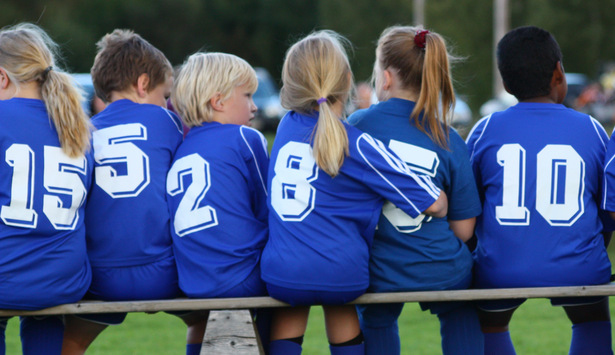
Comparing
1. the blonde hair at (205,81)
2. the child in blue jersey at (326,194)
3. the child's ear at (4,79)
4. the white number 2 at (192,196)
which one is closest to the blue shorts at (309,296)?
the child in blue jersey at (326,194)

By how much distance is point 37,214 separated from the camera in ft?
11.3

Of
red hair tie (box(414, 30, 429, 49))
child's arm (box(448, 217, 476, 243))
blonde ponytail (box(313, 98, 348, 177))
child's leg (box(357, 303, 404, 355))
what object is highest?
red hair tie (box(414, 30, 429, 49))

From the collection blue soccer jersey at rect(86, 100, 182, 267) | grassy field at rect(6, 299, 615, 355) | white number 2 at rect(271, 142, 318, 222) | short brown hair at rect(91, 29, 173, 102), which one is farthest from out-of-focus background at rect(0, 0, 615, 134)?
white number 2 at rect(271, 142, 318, 222)

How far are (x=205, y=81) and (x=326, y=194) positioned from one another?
0.77 m

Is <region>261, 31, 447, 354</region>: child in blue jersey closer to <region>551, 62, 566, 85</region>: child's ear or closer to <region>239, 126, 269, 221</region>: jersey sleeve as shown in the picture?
<region>239, 126, 269, 221</region>: jersey sleeve

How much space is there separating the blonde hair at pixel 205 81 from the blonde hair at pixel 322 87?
0.90ft

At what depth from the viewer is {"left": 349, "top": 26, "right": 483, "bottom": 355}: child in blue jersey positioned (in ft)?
11.8

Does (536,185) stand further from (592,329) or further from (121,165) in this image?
(121,165)

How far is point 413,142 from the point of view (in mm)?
3641

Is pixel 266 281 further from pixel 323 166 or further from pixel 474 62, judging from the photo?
pixel 474 62

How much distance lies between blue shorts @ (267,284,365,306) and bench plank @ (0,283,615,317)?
0.16 feet

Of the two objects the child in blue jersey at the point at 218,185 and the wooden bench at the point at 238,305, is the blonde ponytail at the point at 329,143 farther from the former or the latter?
the wooden bench at the point at 238,305

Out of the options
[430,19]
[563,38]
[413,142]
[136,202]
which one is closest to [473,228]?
[413,142]

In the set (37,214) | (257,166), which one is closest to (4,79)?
(37,214)
